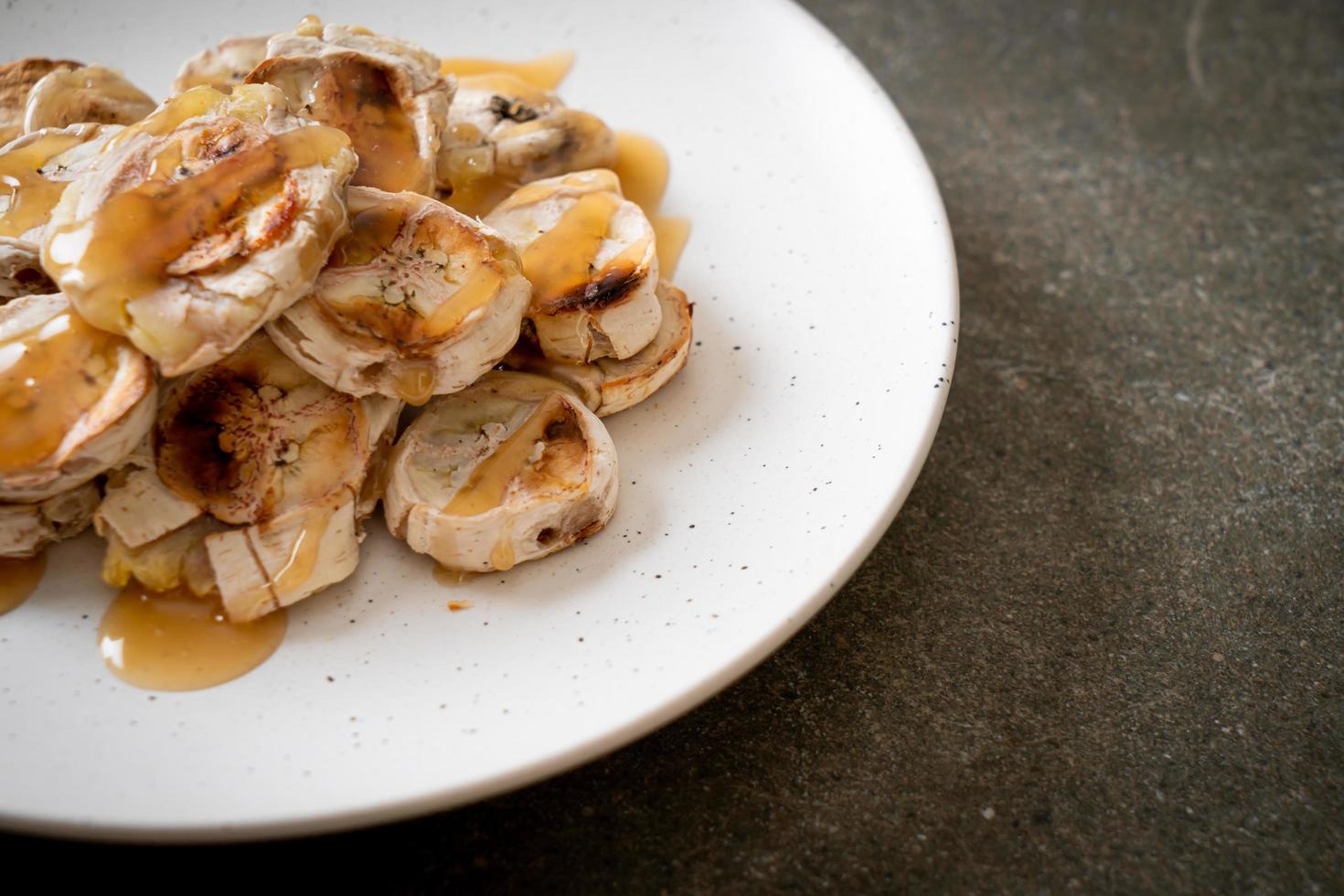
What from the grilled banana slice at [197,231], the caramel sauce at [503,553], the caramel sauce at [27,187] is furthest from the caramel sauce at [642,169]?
the caramel sauce at [27,187]

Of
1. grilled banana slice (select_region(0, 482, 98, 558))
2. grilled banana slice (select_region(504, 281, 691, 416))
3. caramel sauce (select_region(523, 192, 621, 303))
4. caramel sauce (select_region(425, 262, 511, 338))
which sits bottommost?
grilled banana slice (select_region(504, 281, 691, 416))

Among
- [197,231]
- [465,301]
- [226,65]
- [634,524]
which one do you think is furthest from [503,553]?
[226,65]

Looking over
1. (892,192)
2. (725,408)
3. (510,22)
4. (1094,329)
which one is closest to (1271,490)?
(1094,329)

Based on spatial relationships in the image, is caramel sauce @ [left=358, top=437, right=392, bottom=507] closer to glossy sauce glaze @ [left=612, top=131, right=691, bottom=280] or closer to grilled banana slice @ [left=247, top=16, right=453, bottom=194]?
grilled banana slice @ [left=247, top=16, right=453, bottom=194]

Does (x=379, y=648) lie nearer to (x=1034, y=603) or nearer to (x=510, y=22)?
(x=1034, y=603)

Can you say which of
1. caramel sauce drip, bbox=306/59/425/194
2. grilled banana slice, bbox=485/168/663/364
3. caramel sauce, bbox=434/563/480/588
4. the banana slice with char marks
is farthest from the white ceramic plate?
caramel sauce drip, bbox=306/59/425/194

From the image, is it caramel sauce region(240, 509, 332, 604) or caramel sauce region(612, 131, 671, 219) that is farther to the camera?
caramel sauce region(612, 131, 671, 219)

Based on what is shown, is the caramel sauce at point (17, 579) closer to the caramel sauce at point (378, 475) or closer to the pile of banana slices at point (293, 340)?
the pile of banana slices at point (293, 340)
